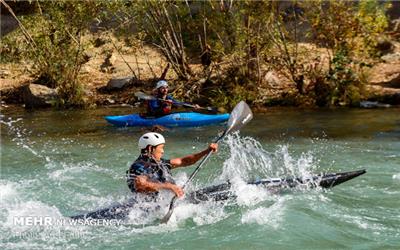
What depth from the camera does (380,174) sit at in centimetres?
773

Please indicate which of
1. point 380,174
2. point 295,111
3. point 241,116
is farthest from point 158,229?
point 295,111

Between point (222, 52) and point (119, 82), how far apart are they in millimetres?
3484

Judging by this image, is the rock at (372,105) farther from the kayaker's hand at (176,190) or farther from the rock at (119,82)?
the kayaker's hand at (176,190)

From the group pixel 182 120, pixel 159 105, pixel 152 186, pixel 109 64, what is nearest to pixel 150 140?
pixel 152 186

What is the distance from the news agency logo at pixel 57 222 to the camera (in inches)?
238

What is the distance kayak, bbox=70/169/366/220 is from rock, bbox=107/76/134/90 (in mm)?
9312

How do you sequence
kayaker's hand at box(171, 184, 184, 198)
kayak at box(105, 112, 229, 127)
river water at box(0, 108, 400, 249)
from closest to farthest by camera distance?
river water at box(0, 108, 400, 249)
kayaker's hand at box(171, 184, 184, 198)
kayak at box(105, 112, 229, 127)

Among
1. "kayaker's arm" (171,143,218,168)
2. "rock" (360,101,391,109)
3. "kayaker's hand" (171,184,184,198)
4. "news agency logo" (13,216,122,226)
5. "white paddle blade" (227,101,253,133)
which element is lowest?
"news agency logo" (13,216,122,226)

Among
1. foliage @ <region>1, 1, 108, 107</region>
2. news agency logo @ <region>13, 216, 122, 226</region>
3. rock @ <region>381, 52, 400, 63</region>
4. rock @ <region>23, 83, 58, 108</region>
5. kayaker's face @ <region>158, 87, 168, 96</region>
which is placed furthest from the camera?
rock @ <region>381, 52, 400, 63</region>

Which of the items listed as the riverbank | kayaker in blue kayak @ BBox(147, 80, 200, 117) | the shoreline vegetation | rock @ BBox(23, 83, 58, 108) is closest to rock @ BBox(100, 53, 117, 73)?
the riverbank

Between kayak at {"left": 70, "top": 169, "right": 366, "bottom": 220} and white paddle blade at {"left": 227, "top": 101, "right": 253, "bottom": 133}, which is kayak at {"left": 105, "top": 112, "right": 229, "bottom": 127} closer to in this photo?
white paddle blade at {"left": 227, "top": 101, "right": 253, "bottom": 133}

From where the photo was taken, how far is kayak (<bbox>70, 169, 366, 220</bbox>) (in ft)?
20.1

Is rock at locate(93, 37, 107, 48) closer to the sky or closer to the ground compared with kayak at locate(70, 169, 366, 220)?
closer to the sky

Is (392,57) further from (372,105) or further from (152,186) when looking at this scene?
(152,186)
